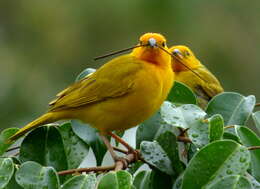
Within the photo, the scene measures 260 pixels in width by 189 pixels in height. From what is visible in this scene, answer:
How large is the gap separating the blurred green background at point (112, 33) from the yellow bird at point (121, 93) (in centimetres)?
372

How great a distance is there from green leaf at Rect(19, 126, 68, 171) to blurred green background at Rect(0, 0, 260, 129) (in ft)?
14.7

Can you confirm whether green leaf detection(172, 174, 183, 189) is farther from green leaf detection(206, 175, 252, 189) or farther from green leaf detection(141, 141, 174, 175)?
green leaf detection(206, 175, 252, 189)

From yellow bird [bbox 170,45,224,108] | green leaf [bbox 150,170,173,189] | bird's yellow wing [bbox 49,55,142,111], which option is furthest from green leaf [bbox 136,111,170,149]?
yellow bird [bbox 170,45,224,108]

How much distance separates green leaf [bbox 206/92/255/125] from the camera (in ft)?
9.32

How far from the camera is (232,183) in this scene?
2127 millimetres

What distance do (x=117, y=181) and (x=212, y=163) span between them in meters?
0.37

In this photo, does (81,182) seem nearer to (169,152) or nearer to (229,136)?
(169,152)

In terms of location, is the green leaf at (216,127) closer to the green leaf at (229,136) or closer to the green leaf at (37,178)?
the green leaf at (229,136)

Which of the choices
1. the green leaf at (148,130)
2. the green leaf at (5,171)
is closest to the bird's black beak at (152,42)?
the green leaf at (148,130)

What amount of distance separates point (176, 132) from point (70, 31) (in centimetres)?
565

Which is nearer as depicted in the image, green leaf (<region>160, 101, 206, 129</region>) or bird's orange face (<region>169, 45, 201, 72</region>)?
green leaf (<region>160, 101, 206, 129</region>)

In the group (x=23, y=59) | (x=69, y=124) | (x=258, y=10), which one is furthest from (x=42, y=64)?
(x=69, y=124)

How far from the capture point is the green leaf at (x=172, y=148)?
261 cm

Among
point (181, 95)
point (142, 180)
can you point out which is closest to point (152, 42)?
point (181, 95)
